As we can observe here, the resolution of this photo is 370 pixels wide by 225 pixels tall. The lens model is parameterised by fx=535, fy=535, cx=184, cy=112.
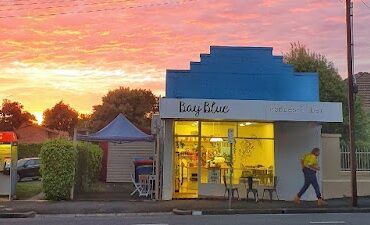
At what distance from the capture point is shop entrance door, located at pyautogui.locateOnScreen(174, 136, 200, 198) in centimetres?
2020

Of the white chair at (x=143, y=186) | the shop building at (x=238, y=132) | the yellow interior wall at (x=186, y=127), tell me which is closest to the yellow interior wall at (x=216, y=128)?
the shop building at (x=238, y=132)

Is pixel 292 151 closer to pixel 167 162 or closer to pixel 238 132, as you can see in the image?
pixel 238 132

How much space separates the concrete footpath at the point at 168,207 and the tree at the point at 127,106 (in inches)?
1545

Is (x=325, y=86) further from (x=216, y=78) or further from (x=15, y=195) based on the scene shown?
(x=15, y=195)

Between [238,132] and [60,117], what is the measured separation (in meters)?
84.6

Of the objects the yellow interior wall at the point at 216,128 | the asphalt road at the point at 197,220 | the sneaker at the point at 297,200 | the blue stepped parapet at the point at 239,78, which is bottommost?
the asphalt road at the point at 197,220

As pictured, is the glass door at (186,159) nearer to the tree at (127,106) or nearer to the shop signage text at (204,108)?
the shop signage text at (204,108)

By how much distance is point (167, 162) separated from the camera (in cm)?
1964

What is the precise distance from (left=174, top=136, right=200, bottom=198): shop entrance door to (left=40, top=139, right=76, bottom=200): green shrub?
398 cm

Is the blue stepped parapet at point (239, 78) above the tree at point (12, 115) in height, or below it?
below

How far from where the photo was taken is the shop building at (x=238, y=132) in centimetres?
2003

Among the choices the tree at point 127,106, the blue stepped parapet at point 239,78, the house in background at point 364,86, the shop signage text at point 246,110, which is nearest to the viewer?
the shop signage text at point 246,110

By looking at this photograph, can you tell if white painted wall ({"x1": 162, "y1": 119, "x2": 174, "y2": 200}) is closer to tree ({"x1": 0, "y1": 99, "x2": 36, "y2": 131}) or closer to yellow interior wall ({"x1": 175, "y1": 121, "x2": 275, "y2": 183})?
yellow interior wall ({"x1": 175, "y1": 121, "x2": 275, "y2": 183})

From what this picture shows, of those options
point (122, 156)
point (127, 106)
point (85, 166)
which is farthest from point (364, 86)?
point (85, 166)
